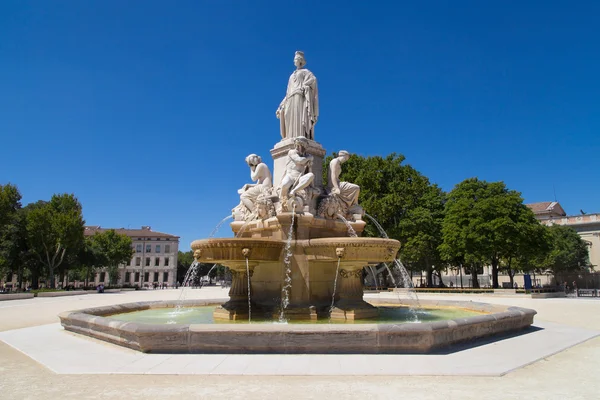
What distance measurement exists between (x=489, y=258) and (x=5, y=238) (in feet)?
164

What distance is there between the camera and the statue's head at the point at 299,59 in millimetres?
14047

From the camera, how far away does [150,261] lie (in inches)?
3927

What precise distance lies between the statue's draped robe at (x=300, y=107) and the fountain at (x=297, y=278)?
0.03 meters

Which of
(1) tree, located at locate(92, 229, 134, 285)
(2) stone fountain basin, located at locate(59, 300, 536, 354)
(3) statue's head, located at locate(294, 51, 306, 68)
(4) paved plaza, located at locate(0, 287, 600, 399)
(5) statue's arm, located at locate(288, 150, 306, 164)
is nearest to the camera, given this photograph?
(4) paved plaza, located at locate(0, 287, 600, 399)

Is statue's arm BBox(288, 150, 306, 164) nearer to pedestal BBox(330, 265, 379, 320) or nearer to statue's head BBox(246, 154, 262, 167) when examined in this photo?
statue's head BBox(246, 154, 262, 167)

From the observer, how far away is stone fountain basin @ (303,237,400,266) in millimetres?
10055

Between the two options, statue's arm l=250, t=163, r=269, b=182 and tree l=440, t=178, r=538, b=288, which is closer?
statue's arm l=250, t=163, r=269, b=182

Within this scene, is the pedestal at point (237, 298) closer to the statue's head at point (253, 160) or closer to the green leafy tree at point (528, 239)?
the statue's head at point (253, 160)

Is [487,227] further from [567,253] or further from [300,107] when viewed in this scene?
[567,253]

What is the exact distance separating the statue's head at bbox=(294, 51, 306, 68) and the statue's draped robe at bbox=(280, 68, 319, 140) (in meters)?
0.46

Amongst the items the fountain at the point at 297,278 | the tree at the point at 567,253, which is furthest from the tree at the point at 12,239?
the tree at the point at 567,253

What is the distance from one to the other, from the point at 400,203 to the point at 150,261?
3003 inches

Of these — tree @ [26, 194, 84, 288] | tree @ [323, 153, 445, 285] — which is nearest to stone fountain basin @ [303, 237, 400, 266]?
tree @ [323, 153, 445, 285]

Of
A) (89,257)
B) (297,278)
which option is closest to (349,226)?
(297,278)
